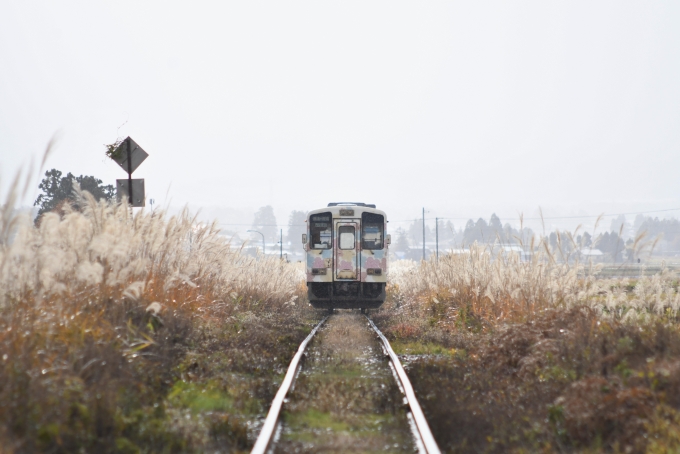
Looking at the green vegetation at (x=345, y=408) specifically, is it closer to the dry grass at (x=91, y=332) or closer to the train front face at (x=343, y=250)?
the dry grass at (x=91, y=332)

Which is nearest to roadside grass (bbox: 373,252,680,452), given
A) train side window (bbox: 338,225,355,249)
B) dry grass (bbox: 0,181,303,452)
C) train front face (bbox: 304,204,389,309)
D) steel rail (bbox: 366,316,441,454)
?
steel rail (bbox: 366,316,441,454)

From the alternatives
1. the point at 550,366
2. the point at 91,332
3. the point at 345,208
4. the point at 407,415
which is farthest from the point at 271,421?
the point at 345,208

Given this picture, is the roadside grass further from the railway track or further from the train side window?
the train side window

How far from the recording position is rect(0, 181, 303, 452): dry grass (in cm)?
440

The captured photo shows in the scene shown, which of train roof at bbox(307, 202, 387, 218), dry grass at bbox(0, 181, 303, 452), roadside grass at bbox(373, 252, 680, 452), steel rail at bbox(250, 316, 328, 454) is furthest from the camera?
train roof at bbox(307, 202, 387, 218)

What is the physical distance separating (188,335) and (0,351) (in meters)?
3.74

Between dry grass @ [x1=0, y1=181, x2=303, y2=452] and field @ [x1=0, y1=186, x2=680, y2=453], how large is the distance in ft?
0.06

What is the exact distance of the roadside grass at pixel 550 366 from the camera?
16.2 ft

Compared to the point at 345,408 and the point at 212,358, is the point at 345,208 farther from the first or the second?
the point at 345,408

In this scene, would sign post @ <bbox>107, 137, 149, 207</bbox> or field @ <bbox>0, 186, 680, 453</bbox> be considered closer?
field @ <bbox>0, 186, 680, 453</bbox>

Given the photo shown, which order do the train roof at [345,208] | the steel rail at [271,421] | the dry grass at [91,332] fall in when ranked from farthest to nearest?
the train roof at [345,208] → the steel rail at [271,421] → the dry grass at [91,332]

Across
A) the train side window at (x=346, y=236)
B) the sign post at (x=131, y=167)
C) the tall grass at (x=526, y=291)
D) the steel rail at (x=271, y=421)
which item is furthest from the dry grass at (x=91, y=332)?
the train side window at (x=346, y=236)

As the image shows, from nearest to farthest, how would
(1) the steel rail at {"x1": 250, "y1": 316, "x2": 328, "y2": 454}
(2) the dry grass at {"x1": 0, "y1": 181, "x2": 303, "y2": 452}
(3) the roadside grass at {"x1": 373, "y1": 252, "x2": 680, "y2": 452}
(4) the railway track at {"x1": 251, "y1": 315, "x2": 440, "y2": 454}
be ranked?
(2) the dry grass at {"x1": 0, "y1": 181, "x2": 303, "y2": 452}, (1) the steel rail at {"x1": 250, "y1": 316, "x2": 328, "y2": 454}, (4) the railway track at {"x1": 251, "y1": 315, "x2": 440, "y2": 454}, (3) the roadside grass at {"x1": 373, "y1": 252, "x2": 680, "y2": 452}

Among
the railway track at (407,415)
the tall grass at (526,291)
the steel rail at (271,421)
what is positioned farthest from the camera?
the tall grass at (526,291)
